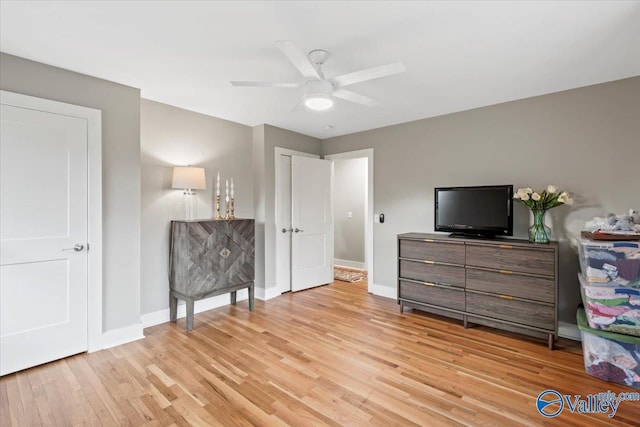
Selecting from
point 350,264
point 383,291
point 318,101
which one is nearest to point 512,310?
point 383,291

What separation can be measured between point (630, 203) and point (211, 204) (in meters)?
4.27

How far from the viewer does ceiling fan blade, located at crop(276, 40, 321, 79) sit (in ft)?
5.52

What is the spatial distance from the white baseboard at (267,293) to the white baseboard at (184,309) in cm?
18

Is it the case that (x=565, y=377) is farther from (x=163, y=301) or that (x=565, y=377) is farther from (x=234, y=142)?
(x=234, y=142)

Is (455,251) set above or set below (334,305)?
above

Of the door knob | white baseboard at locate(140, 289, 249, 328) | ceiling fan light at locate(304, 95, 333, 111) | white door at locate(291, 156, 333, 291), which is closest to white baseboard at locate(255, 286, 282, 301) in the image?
white baseboard at locate(140, 289, 249, 328)

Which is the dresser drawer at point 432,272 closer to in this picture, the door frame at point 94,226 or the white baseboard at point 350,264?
the white baseboard at point 350,264

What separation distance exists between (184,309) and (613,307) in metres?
3.99

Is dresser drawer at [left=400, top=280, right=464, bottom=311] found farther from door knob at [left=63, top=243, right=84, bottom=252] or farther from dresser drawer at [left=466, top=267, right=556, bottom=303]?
door knob at [left=63, top=243, right=84, bottom=252]

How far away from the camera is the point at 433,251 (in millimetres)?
3389

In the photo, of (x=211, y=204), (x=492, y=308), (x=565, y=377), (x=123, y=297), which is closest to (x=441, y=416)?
(x=565, y=377)

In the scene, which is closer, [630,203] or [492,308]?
[630,203]

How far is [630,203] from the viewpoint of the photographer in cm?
268

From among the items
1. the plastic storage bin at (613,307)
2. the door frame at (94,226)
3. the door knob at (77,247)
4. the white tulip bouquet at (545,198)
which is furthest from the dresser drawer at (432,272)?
the door knob at (77,247)
